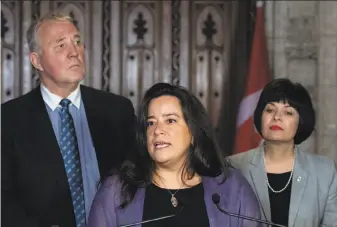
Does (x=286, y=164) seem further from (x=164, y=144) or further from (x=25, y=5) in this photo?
(x=25, y=5)

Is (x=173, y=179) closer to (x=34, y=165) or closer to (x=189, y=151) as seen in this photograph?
(x=189, y=151)

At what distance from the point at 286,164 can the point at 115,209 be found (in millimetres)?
900

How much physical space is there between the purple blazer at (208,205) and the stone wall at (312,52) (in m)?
1.81

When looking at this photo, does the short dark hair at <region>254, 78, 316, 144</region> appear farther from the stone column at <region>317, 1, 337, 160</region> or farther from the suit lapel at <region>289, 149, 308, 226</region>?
the stone column at <region>317, 1, 337, 160</region>

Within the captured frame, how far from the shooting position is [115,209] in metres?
2.00

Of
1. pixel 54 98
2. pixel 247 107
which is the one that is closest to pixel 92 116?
pixel 54 98

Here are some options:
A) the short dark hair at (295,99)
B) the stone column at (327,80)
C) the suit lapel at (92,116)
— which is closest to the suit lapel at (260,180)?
the short dark hair at (295,99)

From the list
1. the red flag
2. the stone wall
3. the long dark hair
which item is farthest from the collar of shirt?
the stone wall

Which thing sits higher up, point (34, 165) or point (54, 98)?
point (54, 98)

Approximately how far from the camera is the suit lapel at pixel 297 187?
8.14ft

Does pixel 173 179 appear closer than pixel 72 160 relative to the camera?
Yes

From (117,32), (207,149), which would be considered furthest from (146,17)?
(207,149)

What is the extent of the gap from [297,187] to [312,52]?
1514mm

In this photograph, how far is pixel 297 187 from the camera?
2.53 m
